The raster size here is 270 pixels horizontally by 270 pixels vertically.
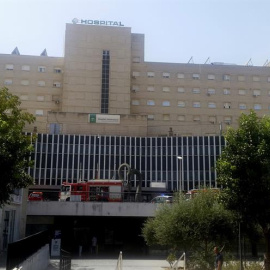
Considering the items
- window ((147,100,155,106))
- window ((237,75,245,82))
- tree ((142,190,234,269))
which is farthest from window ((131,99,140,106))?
tree ((142,190,234,269))

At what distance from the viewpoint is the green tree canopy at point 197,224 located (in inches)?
806

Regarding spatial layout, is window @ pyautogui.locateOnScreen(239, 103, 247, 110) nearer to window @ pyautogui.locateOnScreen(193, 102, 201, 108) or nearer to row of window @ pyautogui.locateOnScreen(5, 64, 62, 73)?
window @ pyautogui.locateOnScreen(193, 102, 201, 108)

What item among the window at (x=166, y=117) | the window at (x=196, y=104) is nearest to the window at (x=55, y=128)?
the window at (x=166, y=117)

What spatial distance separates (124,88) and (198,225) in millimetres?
55312

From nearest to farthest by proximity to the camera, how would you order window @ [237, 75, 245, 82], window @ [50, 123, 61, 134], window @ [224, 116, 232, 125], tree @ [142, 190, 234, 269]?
tree @ [142, 190, 234, 269]
window @ [50, 123, 61, 134]
window @ [224, 116, 232, 125]
window @ [237, 75, 245, 82]

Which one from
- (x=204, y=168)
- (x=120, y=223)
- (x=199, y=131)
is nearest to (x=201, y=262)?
(x=120, y=223)

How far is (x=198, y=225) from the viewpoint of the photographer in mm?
20578

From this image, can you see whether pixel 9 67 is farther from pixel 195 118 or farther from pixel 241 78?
pixel 241 78

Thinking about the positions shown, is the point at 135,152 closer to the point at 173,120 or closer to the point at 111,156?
the point at 111,156

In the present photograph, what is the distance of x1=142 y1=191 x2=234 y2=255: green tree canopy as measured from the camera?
2047 cm

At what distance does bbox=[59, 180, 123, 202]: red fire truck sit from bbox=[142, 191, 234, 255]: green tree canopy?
519 inches

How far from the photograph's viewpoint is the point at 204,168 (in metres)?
63.2

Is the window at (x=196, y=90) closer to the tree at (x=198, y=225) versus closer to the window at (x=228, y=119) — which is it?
the window at (x=228, y=119)

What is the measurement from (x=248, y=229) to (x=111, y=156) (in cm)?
4605
